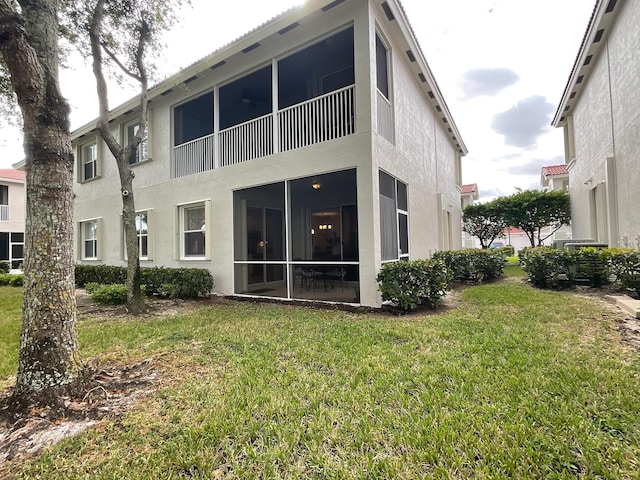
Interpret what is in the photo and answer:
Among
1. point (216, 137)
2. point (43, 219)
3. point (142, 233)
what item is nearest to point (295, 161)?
point (216, 137)

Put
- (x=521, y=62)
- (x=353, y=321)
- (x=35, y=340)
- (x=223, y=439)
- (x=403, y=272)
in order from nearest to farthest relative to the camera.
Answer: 1. (x=223, y=439)
2. (x=35, y=340)
3. (x=353, y=321)
4. (x=403, y=272)
5. (x=521, y=62)

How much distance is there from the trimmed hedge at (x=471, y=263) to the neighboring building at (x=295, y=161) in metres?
0.76

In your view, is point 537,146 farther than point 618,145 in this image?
Yes

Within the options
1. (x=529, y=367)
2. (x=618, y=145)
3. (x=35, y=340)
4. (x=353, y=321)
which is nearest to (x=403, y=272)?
(x=353, y=321)

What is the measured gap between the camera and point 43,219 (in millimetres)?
2895

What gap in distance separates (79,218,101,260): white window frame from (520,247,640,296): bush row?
1552 cm

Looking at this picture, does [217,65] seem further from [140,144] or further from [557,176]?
[557,176]

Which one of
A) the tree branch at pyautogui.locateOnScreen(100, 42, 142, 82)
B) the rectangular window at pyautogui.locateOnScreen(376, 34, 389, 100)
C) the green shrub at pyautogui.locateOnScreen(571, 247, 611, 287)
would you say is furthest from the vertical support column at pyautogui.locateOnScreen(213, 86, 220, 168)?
the green shrub at pyautogui.locateOnScreen(571, 247, 611, 287)

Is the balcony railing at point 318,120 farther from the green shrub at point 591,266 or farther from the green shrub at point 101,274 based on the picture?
the green shrub at point 101,274

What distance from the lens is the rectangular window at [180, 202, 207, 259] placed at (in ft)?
31.4

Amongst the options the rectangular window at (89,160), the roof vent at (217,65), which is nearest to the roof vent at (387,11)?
the roof vent at (217,65)

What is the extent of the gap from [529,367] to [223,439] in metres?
3.16

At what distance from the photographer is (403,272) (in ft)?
20.2

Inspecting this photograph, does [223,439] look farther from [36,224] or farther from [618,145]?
[618,145]
